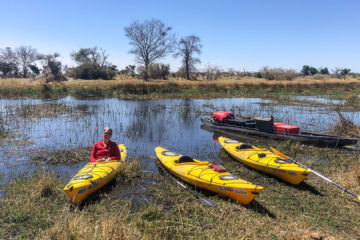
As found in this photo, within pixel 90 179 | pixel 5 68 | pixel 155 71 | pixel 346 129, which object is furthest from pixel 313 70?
pixel 5 68

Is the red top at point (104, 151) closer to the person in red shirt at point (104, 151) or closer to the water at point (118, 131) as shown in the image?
the person in red shirt at point (104, 151)

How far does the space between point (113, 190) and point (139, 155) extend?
275 cm

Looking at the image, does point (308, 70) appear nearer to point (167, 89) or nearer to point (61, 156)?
point (167, 89)

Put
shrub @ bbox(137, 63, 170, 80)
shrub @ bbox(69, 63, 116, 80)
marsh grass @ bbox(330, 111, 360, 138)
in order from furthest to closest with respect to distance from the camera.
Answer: shrub @ bbox(137, 63, 170, 80), shrub @ bbox(69, 63, 116, 80), marsh grass @ bbox(330, 111, 360, 138)

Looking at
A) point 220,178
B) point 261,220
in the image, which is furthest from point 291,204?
point 220,178

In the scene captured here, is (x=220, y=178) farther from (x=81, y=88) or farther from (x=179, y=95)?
(x=81, y=88)

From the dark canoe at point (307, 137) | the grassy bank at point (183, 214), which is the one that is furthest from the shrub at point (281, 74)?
the grassy bank at point (183, 214)

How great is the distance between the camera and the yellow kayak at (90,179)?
4.86 m

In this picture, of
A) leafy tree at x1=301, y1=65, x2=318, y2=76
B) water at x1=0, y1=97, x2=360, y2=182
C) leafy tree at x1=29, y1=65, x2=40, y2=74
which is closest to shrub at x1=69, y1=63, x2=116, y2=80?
leafy tree at x1=29, y1=65, x2=40, y2=74

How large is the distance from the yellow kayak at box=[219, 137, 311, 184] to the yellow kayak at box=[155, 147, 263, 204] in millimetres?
1470

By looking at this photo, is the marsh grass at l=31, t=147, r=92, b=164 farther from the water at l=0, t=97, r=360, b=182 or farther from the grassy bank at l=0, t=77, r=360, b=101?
the grassy bank at l=0, t=77, r=360, b=101

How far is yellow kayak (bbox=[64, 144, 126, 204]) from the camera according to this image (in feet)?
15.9

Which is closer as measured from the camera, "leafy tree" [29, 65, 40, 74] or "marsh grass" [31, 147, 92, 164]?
"marsh grass" [31, 147, 92, 164]

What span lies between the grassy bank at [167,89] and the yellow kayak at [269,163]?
2002 centimetres
